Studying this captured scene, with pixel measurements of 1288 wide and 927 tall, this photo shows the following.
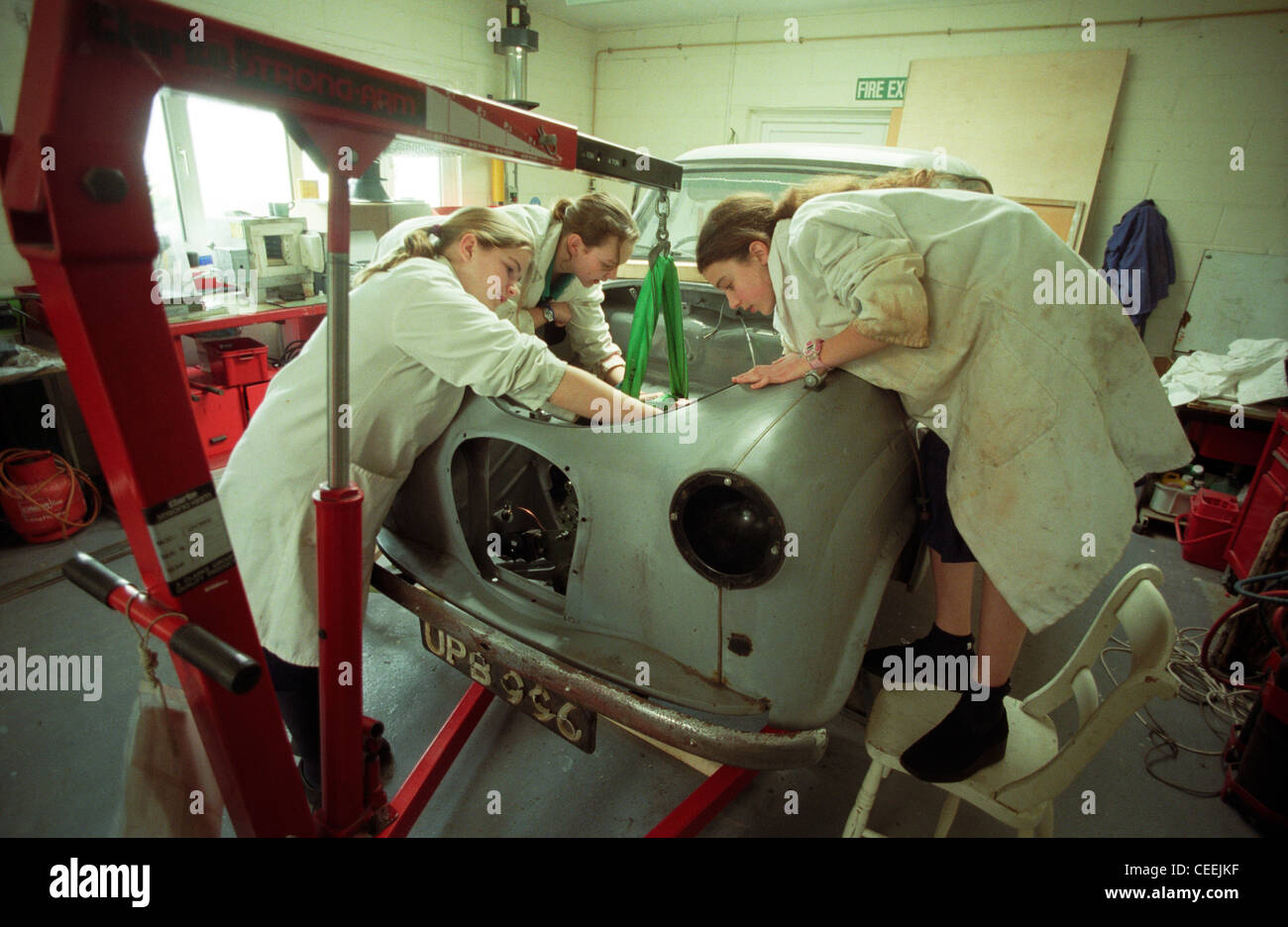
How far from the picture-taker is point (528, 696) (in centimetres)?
149

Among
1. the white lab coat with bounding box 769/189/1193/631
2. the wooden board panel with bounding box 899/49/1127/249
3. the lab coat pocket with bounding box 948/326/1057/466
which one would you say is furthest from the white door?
the lab coat pocket with bounding box 948/326/1057/466

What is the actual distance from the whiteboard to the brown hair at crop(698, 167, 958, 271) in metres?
4.96

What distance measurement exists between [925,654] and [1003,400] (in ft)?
2.27

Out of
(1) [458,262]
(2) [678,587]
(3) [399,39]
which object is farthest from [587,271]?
(3) [399,39]

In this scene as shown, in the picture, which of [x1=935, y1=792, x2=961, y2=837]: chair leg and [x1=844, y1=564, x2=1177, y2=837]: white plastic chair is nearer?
[x1=844, y1=564, x2=1177, y2=837]: white plastic chair

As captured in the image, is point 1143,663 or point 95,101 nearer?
point 95,101

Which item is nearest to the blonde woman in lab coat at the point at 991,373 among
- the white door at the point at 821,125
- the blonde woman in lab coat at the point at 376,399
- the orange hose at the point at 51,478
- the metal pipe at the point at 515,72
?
the blonde woman in lab coat at the point at 376,399

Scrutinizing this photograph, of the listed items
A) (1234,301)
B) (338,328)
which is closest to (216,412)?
(338,328)

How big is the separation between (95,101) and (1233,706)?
358 centimetres

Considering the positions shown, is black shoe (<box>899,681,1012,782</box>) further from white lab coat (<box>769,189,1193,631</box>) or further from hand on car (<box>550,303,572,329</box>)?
A: hand on car (<box>550,303,572,329</box>)

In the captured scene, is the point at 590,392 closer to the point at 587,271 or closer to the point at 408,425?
the point at 408,425

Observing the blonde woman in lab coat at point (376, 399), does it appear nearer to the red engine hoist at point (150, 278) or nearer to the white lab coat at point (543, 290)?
the white lab coat at point (543, 290)

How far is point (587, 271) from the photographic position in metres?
2.04

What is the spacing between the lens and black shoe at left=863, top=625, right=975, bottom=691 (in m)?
1.63
